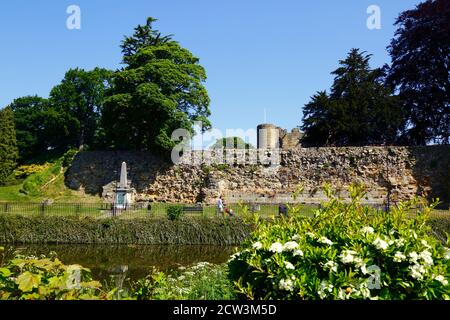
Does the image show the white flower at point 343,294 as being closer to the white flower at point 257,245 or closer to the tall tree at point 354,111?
the white flower at point 257,245

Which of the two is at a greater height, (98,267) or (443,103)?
(443,103)

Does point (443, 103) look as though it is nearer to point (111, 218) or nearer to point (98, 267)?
point (111, 218)

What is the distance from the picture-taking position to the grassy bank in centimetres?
1560

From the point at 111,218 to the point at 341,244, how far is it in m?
13.2

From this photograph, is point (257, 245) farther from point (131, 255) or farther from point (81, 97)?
point (81, 97)

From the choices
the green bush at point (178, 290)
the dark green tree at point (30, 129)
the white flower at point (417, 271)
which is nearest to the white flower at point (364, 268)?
the white flower at point (417, 271)

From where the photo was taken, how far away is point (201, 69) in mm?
28953

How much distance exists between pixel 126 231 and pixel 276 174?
42.4 feet

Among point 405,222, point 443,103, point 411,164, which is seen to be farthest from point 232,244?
point 443,103

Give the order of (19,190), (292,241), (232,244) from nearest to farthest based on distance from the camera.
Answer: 1. (292,241)
2. (232,244)
3. (19,190)

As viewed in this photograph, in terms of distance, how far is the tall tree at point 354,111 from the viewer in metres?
25.5

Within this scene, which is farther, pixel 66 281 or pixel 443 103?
pixel 443 103

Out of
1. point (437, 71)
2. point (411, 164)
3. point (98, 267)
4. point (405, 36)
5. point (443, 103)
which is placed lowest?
point (98, 267)
